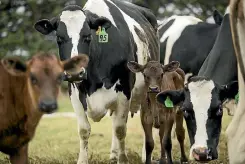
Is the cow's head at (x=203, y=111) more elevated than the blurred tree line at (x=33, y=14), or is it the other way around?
the cow's head at (x=203, y=111)

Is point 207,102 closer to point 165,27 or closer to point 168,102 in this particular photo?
point 168,102

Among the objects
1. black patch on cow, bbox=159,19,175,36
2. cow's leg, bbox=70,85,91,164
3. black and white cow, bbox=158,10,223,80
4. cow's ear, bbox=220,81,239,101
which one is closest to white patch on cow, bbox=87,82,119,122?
cow's leg, bbox=70,85,91,164

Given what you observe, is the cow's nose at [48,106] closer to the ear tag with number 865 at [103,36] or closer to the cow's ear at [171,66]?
the ear tag with number 865 at [103,36]

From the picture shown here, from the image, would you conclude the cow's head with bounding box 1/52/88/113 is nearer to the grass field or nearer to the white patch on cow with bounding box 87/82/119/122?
the white patch on cow with bounding box 87/82/119/122

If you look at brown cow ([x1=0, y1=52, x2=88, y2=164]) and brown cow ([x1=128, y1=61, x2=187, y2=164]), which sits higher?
brown cow ([x1=0, y1=52, x2=88, y2=164])

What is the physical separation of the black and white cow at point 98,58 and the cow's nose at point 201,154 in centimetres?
201

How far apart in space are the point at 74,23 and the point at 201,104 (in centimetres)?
206

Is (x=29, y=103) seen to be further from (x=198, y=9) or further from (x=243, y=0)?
(x=198, y=9)

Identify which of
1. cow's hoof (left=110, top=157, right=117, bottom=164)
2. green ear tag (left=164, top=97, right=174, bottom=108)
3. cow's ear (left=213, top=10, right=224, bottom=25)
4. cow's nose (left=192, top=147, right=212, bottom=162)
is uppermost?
cow's ear (left=213, top=10, right=224, bottom=25)

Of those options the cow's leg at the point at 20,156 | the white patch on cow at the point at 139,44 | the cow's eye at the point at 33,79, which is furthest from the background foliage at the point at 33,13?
the cow's eye at the point at 33,79

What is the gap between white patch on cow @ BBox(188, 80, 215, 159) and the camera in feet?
23.0

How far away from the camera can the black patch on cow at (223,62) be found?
7.87m

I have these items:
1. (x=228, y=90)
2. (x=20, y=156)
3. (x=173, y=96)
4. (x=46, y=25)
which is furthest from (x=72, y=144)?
(x=20, y=156)

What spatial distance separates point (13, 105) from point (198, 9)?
19531 millimetres
